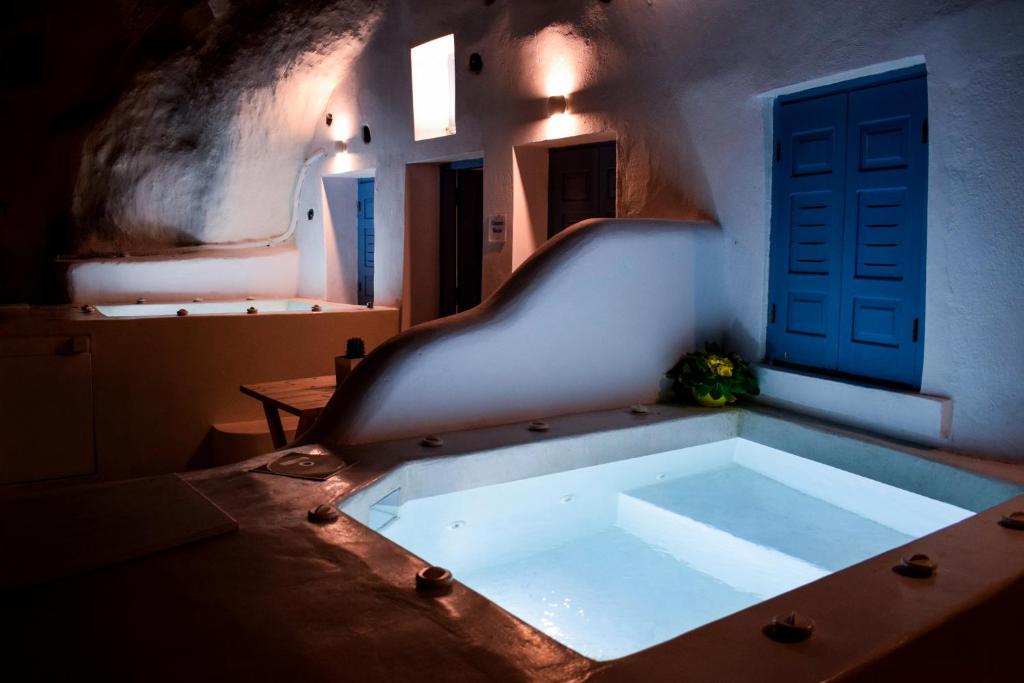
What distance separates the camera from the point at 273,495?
277 cm

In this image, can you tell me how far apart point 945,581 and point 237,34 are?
23.5 feet

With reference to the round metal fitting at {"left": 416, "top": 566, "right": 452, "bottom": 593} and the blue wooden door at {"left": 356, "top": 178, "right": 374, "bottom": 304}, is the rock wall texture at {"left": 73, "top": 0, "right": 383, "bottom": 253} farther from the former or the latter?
the round metal fitting at {"left": 416, "top": 566, "right": 452, "bottom": 593}

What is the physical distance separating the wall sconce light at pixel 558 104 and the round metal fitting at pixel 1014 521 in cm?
410

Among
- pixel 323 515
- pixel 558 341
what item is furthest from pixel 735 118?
pixel 323 515

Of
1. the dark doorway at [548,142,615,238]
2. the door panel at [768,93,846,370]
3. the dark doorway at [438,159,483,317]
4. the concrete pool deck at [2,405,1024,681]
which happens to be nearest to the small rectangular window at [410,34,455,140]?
the dark doorway at [438,159,483,317]

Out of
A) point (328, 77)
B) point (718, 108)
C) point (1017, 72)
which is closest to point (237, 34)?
point (328, 77)

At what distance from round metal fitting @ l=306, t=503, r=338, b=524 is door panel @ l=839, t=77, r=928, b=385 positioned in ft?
9.58

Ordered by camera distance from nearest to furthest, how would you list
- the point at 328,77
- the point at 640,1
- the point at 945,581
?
the point at 945,581 → the point at 640,1 → the point at 328,77

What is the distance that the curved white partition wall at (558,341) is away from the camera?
3.61 metres

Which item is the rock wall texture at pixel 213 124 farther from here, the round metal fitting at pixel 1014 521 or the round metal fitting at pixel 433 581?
the round metal fitting at pixel 1014 521

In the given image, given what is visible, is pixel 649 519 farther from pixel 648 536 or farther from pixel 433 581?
pixel 433 581

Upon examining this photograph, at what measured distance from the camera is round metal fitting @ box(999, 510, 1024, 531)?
A: 2.57 m

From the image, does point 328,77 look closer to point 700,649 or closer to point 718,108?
point 718,108

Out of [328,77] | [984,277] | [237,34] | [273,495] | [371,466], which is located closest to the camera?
[273,495]
